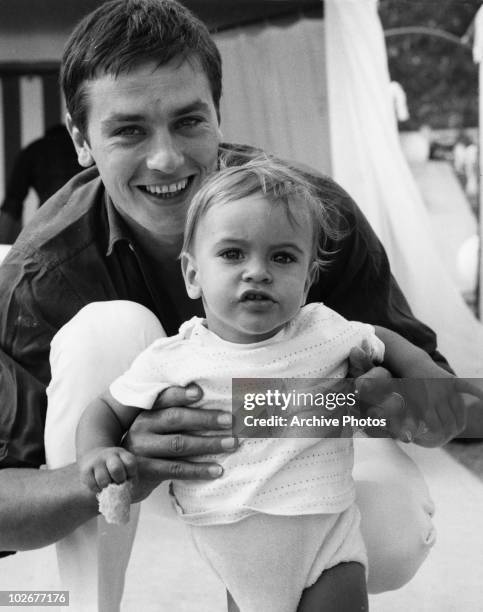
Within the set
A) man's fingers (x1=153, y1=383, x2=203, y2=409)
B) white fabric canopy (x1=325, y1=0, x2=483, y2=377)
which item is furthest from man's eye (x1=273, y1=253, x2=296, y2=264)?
white fabric canopy (x1=325, y1=0, x2=483, y2=377)

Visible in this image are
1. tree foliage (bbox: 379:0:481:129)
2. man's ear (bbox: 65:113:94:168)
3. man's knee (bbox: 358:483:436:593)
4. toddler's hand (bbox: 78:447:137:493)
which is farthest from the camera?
tree foliage (bbox: 379:0:481:129)

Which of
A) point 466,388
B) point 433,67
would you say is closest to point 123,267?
point 466,388

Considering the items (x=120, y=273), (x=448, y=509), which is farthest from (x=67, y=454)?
(x=448, y=509)

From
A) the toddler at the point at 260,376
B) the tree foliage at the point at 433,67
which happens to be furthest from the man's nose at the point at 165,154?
the tree foliage at the point at 433,67

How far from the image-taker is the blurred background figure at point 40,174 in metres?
1.04

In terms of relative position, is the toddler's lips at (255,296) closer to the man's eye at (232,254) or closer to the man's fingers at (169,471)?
the man's eye at (232,254)

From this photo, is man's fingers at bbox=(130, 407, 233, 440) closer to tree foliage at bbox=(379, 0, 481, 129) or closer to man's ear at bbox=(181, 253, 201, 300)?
man's ear at bbox=(181, 253, 201, 300)

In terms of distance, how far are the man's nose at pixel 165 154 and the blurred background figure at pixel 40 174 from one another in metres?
0.24

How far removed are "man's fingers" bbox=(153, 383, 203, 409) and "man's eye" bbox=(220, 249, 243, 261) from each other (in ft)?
0.35

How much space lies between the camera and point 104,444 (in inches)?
26.6

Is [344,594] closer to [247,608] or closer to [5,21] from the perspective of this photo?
[247,608]

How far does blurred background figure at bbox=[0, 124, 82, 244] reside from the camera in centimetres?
104

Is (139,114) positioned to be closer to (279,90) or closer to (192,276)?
(192,276)

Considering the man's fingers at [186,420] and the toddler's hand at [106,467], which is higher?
the man's fingers at [186,420]
